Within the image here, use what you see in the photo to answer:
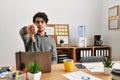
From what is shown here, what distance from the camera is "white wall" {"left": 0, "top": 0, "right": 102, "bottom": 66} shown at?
3289mm

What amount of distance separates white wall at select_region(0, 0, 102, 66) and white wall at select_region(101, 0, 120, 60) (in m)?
0.13

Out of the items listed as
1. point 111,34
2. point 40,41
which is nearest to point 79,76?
point 40,41

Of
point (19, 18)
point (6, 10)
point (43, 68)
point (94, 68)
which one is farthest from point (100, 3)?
point (43, 68)

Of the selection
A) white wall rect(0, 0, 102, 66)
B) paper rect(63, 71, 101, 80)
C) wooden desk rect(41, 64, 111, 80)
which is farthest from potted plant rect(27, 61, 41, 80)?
white wall rect(0, 0, 102, 66)

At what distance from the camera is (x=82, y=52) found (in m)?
3.33

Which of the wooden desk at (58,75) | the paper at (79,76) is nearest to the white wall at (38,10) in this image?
the wooden desk at (58,75)

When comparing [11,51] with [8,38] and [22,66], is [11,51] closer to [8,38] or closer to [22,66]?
[8,38]

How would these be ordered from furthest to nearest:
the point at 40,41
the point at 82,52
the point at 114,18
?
the point at 82,52
the point at 114,18
the point at 40,41

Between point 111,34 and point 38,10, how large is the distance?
61.7 inches

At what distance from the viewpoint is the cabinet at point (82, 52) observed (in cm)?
333

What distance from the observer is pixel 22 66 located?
1.36 meters

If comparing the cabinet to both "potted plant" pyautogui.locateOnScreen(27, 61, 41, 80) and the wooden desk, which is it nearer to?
the wooden desk

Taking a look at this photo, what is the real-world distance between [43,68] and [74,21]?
2305 mm

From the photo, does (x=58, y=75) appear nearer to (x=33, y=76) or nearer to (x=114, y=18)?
(x=33, y=76)
